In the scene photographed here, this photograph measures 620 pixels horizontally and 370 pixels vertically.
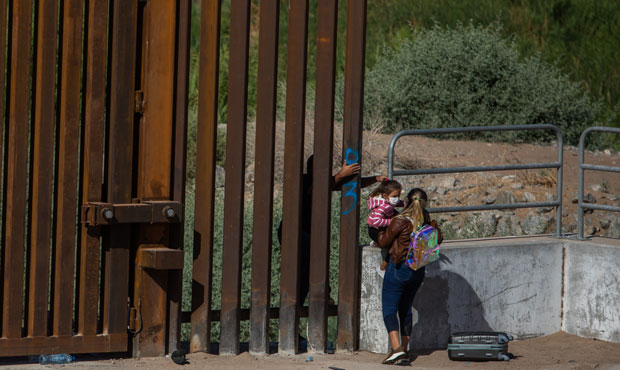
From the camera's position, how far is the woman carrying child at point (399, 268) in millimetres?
7098

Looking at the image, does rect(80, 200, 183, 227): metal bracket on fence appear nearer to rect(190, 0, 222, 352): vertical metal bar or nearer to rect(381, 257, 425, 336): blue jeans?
rect(190, 0, 222, 352): vertical metal bar

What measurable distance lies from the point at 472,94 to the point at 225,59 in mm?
A: 5581

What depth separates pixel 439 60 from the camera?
16875 mm

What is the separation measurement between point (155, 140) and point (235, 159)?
0.58 meters

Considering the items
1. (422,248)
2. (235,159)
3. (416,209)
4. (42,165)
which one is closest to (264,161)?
(235,159)

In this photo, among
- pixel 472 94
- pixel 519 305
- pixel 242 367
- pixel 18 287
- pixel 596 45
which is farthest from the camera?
pixel 596 45

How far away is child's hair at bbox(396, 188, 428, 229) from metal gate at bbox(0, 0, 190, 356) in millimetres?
1597

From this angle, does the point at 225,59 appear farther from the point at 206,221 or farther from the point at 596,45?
the point at 206,221

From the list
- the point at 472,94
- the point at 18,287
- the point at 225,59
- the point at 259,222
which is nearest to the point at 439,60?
the point at 472,94

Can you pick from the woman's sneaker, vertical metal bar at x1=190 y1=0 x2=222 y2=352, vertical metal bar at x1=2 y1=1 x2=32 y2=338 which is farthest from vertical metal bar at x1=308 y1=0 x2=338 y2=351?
vertical metal bar at x1=2 y1=1 x2=32 y2=338

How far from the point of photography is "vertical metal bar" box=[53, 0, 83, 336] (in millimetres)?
6367

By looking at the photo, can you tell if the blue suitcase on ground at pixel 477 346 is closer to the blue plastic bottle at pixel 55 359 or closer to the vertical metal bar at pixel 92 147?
the vertical metal bar at pixel 92 147

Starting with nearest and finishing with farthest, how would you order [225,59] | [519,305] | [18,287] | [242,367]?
[18,287] → [242,367] → [519,305] → [225,59]

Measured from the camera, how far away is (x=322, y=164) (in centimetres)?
718
